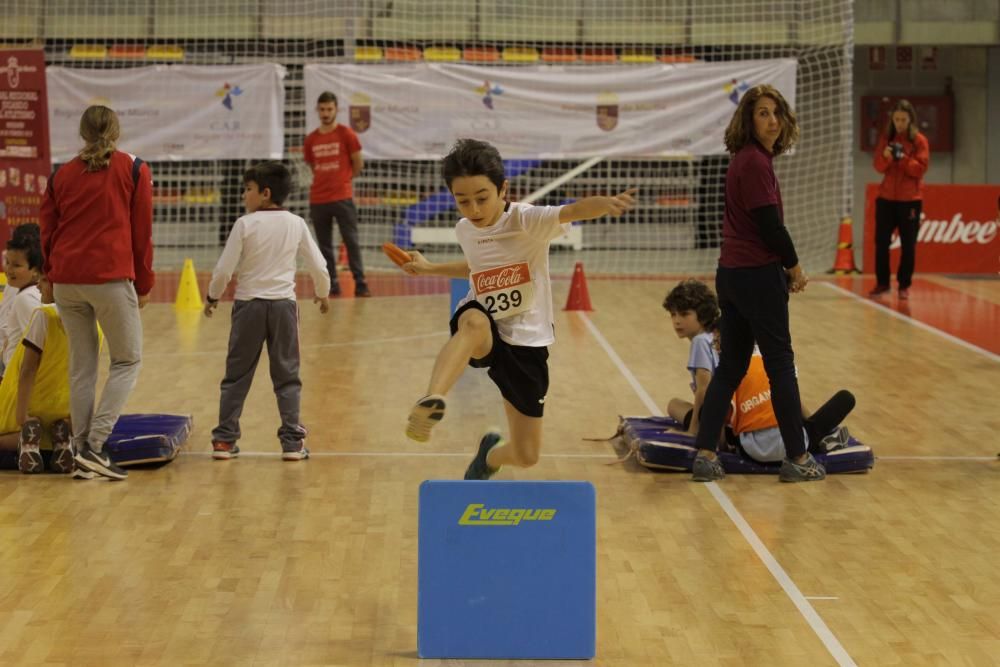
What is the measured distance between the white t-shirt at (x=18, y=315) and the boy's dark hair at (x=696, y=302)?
316cm

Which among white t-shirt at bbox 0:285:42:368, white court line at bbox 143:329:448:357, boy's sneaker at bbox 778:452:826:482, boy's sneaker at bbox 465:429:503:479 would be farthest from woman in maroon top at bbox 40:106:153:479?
white court line at bbox 143:329:448:357

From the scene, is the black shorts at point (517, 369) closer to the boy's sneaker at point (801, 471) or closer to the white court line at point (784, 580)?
the white court line at point (784, 580)

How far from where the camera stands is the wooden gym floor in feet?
15.9

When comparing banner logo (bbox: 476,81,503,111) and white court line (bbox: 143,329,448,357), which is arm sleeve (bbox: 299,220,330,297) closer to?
white court line (bbox: 143,329,448,357)

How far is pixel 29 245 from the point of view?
7305 millimetres

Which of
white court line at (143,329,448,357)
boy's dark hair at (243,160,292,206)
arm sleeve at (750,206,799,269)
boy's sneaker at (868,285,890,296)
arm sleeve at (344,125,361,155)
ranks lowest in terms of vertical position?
white court line at (143,329,448,357)

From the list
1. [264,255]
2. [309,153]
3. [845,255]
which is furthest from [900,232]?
[264,255]

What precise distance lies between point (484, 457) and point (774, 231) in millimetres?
1855

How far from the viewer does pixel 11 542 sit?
5949mm

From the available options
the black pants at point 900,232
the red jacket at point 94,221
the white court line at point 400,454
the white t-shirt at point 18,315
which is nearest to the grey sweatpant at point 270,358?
the white court line at point 400,454

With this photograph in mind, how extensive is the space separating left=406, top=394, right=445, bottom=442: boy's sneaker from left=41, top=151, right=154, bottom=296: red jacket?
7.72 feet

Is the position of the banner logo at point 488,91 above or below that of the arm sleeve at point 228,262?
above

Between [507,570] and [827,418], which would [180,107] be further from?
[507,570]

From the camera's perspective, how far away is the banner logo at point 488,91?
17.4 metres
